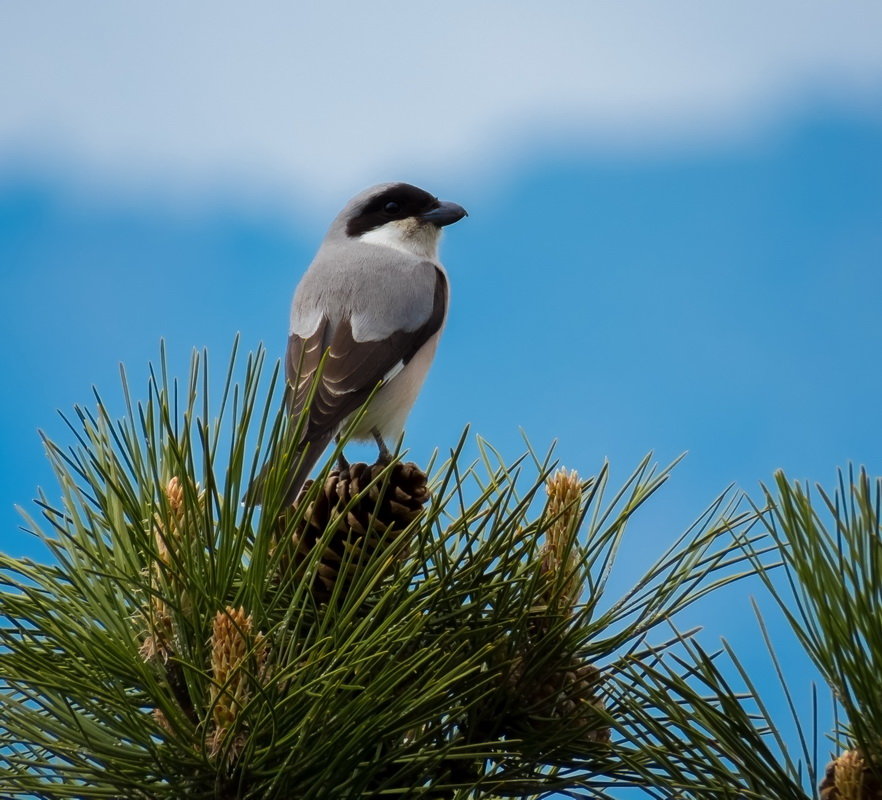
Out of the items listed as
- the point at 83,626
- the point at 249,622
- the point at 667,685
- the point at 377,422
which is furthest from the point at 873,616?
the point at 377,422

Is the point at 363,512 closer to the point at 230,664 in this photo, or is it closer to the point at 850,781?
the point at 230,664

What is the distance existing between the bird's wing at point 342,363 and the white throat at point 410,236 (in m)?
0.74

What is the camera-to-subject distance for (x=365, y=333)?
301cm

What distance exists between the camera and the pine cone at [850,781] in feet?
4.46

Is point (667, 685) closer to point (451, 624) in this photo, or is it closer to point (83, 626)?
point (451, 624)

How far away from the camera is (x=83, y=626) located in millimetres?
1445

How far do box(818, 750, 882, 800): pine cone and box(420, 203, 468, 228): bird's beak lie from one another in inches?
114

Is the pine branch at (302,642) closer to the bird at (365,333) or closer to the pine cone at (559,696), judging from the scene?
the pine cone at (559,696)

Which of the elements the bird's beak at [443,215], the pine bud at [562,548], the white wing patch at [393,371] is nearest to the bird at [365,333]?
the white wing patch at [393,371]

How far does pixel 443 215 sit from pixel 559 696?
2.67 m

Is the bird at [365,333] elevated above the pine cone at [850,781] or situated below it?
above

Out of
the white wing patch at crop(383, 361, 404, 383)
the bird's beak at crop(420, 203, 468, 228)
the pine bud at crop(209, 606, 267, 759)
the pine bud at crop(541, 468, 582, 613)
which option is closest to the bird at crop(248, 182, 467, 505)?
the white wing patch at crop(383, 361, 404, 383)

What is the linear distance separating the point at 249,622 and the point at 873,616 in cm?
78

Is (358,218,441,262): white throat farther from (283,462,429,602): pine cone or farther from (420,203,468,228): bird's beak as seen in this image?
(283,462,429,602): pine cone
